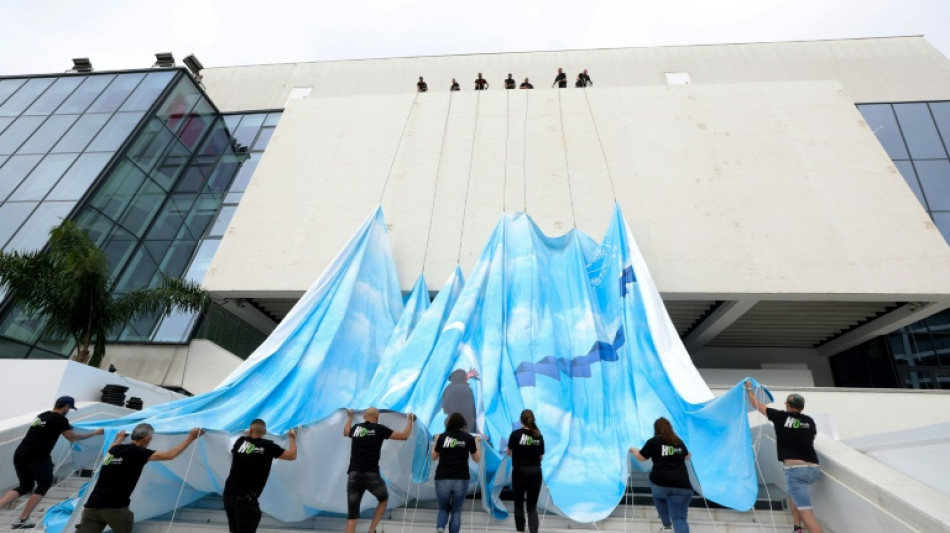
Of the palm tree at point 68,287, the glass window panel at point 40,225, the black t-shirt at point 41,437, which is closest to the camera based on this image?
the black t-shirt at point 41,437

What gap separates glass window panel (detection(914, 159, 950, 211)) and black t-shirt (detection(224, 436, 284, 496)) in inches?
673

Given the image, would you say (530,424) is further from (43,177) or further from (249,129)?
(249,129)

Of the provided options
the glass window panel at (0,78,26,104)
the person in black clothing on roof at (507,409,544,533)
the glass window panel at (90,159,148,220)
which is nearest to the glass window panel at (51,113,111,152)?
the glass window panel at (90,159,148,220)

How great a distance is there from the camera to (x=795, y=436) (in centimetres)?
493

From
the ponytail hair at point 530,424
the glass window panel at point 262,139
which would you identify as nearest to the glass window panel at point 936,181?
the ponytail hair at point 530,424

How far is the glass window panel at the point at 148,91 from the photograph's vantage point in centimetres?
1473

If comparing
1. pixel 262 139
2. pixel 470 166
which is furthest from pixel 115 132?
pixel 470 166

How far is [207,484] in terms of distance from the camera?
5.61 m

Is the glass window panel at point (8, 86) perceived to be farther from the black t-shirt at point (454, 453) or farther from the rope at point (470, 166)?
the black t-shirt at point (454, 453)

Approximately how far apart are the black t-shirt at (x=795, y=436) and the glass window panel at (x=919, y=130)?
1435 centimetres

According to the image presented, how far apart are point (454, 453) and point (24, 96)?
1777cm

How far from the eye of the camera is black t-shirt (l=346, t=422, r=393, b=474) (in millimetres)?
4898

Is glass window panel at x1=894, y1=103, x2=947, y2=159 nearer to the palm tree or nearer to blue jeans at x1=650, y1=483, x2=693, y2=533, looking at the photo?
blue jeans at x1=650, y1=483, x2=693, y2=533

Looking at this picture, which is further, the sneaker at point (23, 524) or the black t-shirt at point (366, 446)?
the sneaker at point (23, 524)
